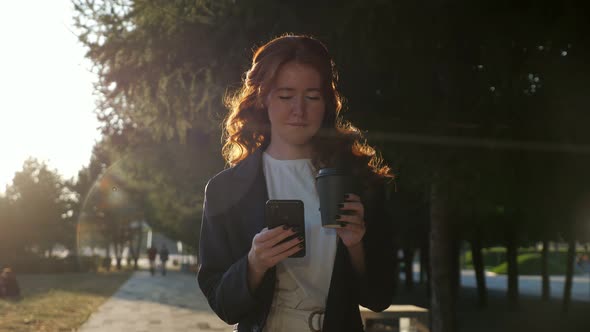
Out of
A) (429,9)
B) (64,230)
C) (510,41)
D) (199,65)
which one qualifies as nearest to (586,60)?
(510,41)

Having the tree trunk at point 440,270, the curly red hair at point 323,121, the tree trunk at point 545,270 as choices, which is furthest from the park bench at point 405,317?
the tree trunk at point 545,270

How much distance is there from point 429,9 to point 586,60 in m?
2.08

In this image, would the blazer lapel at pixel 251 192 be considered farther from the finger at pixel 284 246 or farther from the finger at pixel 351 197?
the finger at pixel 351 197

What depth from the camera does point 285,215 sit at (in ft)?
6.93

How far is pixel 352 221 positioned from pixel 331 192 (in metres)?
0.12

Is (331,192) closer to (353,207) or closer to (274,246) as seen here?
(353,207)

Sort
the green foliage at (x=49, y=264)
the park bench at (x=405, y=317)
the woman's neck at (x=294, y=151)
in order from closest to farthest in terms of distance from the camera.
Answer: the woman's neck at (x=294, y=151) → the park bench at (x=405, y=317) → the green foliage at (x=49, y=264)

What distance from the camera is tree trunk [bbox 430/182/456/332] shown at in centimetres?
1104

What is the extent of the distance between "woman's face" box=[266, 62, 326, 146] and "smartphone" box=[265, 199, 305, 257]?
1.31 ft

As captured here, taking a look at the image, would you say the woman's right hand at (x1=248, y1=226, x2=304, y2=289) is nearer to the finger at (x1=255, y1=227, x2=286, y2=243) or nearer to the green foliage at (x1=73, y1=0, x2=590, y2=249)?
the finger at (x1=255, y1=227, x2=286, y2=243)

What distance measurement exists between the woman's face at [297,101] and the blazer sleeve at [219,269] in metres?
0.35

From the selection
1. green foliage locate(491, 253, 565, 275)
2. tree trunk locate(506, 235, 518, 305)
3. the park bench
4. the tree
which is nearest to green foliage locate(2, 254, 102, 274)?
the tree

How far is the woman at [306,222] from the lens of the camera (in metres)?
2.30

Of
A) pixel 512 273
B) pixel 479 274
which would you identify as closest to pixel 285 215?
pixel 479 274
